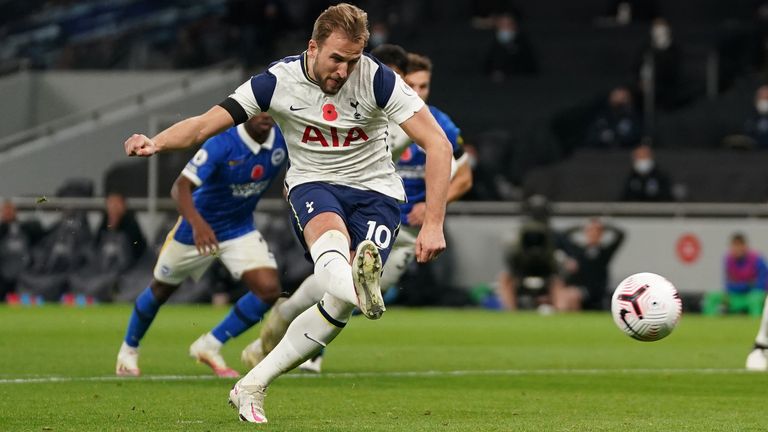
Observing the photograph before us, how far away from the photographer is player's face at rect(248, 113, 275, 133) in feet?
36.9

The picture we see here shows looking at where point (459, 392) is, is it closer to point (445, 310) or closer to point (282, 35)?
point (445, 310)

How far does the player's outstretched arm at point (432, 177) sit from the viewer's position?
7.64m

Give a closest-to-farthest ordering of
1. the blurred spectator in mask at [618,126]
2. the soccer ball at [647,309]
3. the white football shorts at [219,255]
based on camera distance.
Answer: the soccer ball at [647,309] < the white football shorts at [219,255] < the blurred spectator in mask at [618,126]

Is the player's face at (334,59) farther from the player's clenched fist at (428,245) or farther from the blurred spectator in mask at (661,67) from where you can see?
the blurred spectator in mask at (661,67)

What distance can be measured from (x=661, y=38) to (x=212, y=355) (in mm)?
17263

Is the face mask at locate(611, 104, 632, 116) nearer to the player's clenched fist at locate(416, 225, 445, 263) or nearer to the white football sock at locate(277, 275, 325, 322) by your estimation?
the white football sock at locate(277, 275, 325, 322)

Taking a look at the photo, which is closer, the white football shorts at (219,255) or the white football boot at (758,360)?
the white football shorts at (219,255)

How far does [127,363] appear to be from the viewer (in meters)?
11.4

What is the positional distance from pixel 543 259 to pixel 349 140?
47.9ft

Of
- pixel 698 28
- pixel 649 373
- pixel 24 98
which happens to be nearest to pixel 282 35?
pixel 24 98

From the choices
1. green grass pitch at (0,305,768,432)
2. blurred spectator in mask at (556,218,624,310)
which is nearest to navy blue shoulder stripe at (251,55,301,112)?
green grass pitch at (0,305,768,432)

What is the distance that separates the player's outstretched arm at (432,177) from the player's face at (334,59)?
41cm

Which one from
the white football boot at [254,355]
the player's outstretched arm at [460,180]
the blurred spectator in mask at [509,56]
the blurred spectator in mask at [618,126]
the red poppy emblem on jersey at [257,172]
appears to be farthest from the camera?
the blurred spectator in mask at [509,56]

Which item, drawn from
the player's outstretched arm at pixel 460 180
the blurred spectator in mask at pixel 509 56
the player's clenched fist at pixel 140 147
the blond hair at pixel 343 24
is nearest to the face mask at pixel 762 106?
the blurred spectator in mask at pixel 509 56
